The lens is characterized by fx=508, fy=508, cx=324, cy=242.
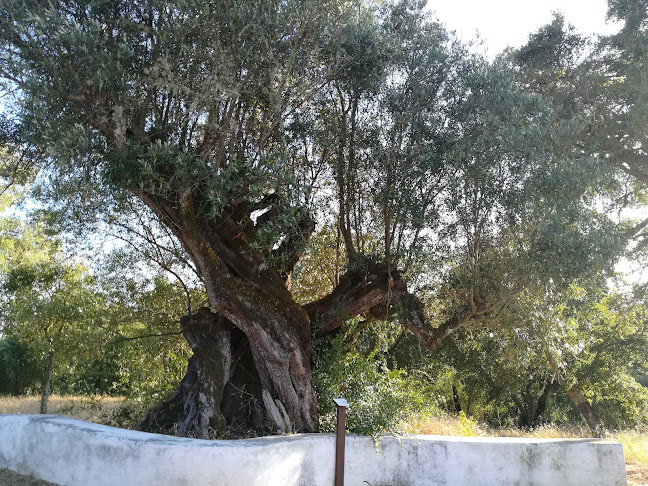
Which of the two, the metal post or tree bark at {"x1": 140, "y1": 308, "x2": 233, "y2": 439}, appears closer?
the metal post

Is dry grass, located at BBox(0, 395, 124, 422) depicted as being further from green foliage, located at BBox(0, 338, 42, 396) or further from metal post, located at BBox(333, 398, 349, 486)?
green foliage, located at BBox(0, 338, 42, 396)

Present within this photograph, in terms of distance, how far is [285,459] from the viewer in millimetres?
6766

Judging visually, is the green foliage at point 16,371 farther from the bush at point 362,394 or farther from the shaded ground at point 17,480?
the bush at point 362,394

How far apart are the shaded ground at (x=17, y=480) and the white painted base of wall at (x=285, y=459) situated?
95 millimetres

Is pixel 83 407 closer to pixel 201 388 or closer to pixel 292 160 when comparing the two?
pixel 201 388

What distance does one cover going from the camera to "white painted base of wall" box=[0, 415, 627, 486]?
20.2ft

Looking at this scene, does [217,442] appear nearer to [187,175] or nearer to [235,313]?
[235,313]

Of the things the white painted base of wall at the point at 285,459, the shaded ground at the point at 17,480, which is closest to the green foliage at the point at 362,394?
the white painted base of wall at the point at 285,459

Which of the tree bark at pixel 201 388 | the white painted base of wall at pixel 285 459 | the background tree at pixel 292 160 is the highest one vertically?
the background tree at pixel 292 160

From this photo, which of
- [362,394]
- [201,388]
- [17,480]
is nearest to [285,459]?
[362,394]

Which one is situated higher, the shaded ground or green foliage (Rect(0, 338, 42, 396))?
green foliage (Rect(0, 338, 42, 396))

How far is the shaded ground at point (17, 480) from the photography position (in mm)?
6574

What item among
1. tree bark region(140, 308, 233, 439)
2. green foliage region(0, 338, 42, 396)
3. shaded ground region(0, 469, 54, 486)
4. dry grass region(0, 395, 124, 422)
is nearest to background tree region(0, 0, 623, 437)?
tree bark region(140, 308, 233, 439)

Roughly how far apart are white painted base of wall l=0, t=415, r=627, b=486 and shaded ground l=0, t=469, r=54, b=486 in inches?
3.7
